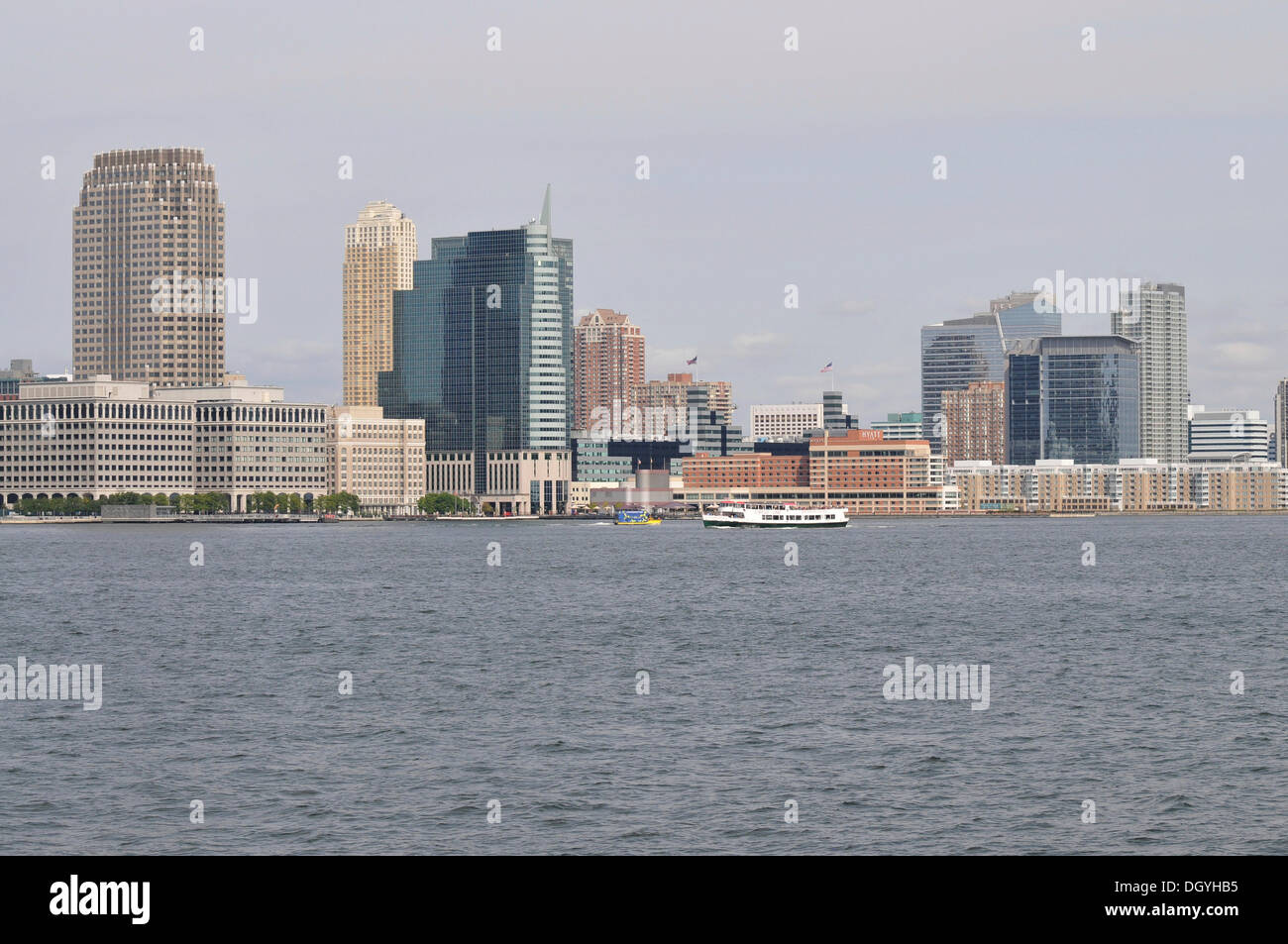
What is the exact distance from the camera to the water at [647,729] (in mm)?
32594

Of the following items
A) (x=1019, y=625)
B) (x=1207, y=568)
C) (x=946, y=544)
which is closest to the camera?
(x=1019, y=625)

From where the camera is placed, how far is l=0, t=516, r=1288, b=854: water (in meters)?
32.6

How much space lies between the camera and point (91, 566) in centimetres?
14975

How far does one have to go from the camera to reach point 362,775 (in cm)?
3831

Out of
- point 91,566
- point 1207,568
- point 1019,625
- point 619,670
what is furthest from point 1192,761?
point 91,566

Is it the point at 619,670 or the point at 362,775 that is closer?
the point at 362,775

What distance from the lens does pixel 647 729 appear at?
4491 cm

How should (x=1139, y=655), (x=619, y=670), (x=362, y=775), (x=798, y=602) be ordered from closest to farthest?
(x=362, y=775) → (x=619, y=670) → (x=1139, y=655) → (x=798, y=602)
